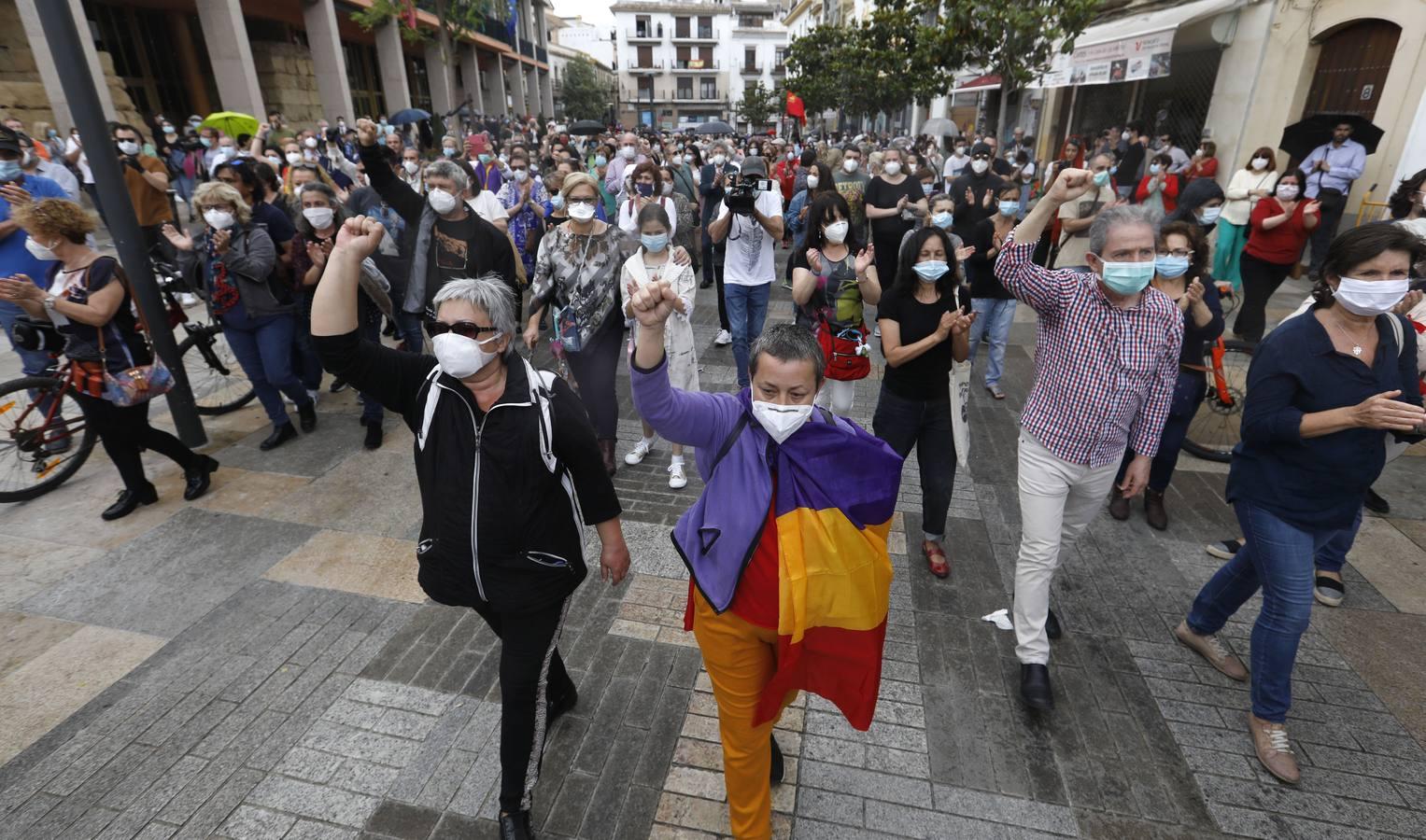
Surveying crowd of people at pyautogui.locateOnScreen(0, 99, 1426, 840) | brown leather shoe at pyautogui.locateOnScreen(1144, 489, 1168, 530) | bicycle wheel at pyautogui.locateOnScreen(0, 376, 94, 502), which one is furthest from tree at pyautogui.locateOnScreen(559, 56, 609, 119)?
brown leather shoe at pyautogui.locateOnScreen(1144, 489, 1168, 530)

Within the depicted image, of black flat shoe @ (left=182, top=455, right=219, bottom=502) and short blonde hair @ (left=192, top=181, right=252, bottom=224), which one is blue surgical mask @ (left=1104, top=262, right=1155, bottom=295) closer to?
short blonde hair @ (left=192, top=181, right=252, bottom=224)

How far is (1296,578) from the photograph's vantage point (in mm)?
2740

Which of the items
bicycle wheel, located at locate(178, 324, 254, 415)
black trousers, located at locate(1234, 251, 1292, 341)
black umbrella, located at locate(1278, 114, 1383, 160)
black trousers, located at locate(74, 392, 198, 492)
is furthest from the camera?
black umbrella, located at locate(1278, 114, 1383, 160)

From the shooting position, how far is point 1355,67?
11.5 metres

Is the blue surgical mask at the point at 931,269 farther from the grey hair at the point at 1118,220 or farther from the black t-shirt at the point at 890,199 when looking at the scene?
the black t-shirt at the point at 890,199

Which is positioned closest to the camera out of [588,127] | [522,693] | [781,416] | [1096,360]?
[781,416]

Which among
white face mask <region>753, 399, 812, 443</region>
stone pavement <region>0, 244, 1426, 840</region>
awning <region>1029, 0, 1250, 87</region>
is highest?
awning <region>1029, 0, 1250, 87</region>

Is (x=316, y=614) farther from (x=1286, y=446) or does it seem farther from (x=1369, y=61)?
(x=1369, y=61)

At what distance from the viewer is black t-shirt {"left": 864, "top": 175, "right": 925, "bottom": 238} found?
795 centimetres

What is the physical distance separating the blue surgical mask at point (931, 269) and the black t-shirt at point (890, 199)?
4.53m

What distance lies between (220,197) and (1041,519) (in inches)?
221

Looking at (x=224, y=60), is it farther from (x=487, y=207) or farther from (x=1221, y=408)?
(x=1221, y=408)

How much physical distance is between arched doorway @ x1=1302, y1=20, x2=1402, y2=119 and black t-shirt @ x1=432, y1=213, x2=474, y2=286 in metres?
12.8

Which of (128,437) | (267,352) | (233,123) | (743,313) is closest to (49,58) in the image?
(233,123)
